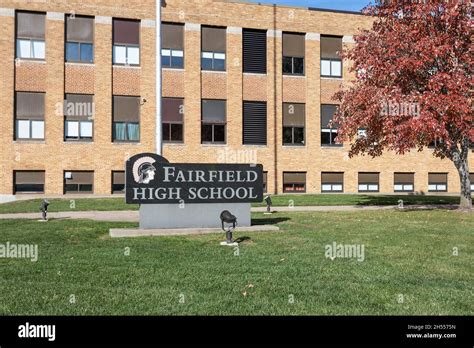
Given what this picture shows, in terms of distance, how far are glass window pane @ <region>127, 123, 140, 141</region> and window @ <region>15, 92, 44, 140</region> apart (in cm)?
487

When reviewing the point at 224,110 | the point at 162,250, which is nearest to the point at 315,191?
the point at 224,110

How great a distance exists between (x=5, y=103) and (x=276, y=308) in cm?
2574

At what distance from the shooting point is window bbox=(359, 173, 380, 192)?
32438mm

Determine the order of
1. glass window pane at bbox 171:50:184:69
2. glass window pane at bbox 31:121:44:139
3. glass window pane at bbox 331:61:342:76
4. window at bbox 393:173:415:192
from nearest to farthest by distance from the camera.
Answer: glass window pane at bbox 31:121:44:139, glass window pane at bbox 171:50:184:69, glass window pane at bbox 331:61:342:76, window at bbox 393:173:415:192

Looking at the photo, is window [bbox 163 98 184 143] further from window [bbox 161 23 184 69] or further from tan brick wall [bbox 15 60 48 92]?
tan brick wall [bbox 15 60 48 92]

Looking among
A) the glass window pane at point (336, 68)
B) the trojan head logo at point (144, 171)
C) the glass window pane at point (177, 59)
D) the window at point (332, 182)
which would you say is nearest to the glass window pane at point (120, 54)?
the glass window pane at point (177, 59)

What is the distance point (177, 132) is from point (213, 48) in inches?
227

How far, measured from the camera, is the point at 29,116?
27.2 metres

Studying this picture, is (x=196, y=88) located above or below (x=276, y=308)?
above

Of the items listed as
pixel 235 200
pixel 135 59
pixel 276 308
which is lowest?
pixel 276 308

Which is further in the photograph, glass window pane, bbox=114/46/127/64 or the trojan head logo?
glass window pane, bbox=114/46/127/64

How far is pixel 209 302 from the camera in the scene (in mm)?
5562

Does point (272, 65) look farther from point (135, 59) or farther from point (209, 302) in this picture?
point (209, 302)

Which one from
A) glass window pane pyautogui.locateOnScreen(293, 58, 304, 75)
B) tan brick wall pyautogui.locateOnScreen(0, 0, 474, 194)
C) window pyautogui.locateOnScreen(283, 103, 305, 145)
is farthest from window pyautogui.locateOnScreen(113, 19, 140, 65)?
glass window pane pyautogui.locateOnScreen(293, 58, 304, 75)
